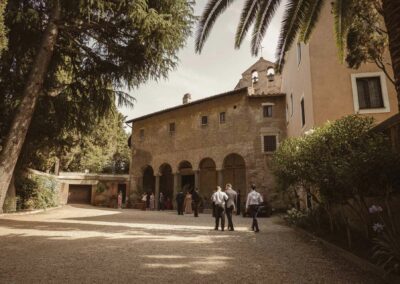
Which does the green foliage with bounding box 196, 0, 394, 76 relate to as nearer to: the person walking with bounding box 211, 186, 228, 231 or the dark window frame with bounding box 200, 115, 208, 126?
the person walking with bounding box 211, 186, 228, 231

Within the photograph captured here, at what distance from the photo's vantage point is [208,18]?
8125 millimetres

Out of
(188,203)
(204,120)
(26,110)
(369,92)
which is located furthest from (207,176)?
(26,110)

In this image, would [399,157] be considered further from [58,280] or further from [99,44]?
[99,44]

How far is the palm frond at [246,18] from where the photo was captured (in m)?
7.73

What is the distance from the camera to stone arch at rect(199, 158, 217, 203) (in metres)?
27.1

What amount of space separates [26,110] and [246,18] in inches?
247

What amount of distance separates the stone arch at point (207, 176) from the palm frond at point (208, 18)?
18.8 m

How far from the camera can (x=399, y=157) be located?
5.91m

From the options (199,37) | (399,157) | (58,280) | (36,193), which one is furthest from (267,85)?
(58,280)

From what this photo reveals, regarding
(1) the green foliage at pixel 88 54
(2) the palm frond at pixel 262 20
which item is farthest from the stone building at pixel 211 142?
(2) the palm frond at pixel 262 20

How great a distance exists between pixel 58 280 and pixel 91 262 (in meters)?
1.15

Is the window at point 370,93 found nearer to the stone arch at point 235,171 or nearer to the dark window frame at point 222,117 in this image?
the stone arch at point 235,171

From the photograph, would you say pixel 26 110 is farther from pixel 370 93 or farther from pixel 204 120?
pixel 204 120

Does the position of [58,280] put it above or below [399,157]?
below
